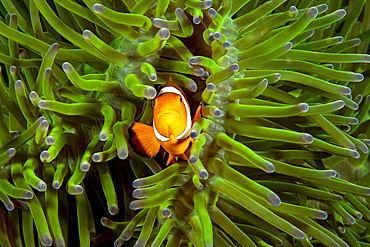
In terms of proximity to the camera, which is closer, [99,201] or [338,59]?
[338,59]

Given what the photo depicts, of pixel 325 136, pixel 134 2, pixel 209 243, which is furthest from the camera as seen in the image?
pixel 325 136

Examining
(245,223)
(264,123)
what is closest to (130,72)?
(264,123)

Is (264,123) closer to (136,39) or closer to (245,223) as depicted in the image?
(245,223)
